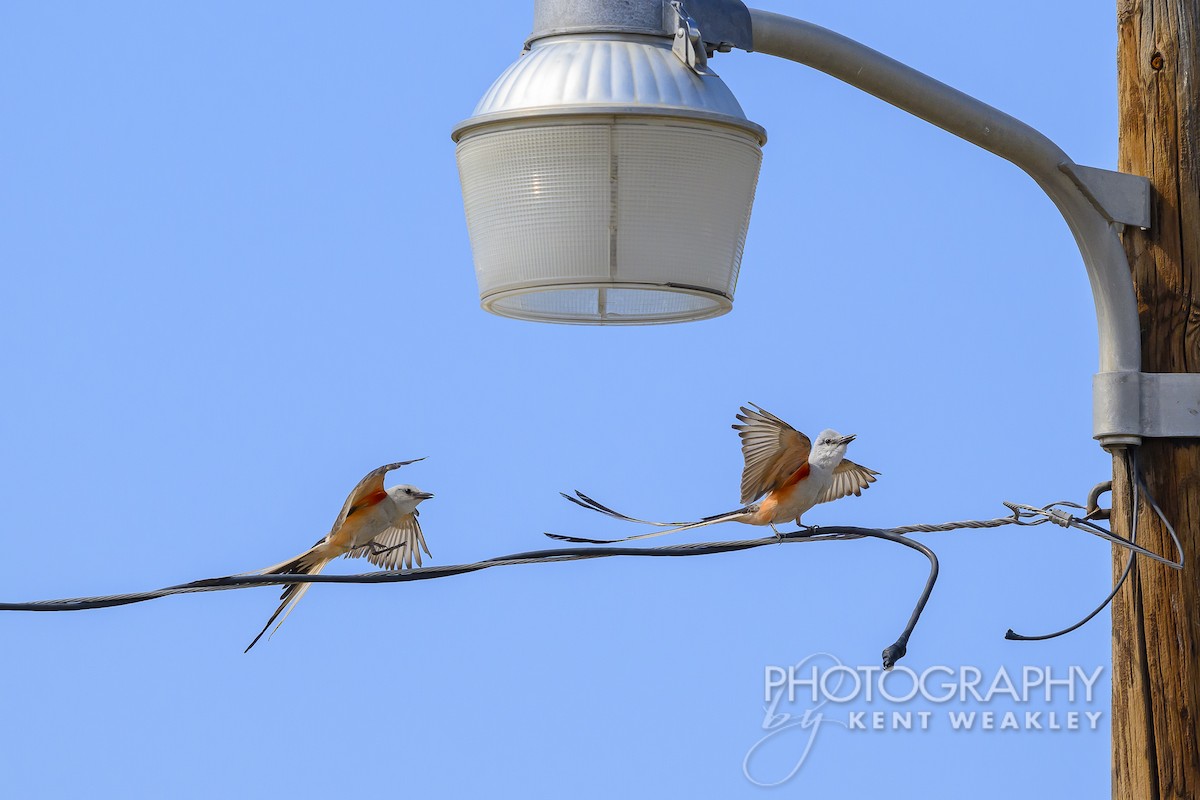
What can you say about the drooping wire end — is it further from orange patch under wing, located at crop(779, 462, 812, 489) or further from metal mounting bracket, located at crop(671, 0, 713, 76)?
orange patch under wing, located at crop(779, 462, 812, 489)

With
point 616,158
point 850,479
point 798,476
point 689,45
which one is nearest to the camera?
point 616,158

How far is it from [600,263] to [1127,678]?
229 cm

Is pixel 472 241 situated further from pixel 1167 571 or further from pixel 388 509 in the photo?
pixel 388 509

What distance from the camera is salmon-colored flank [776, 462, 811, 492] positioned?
256 inches

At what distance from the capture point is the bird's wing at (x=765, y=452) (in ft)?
21.4

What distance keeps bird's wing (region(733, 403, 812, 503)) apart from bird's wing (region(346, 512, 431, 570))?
1665 millimetres

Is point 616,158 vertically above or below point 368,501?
above

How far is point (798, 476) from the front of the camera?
6.54 metres

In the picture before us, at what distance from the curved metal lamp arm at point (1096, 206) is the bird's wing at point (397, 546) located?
3478 millimetres

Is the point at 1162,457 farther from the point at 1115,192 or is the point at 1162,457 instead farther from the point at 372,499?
the point at 372,499

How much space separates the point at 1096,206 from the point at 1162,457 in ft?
2.66

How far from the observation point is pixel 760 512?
647cm

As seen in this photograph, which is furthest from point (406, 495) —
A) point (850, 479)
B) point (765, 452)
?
point (850, 479)

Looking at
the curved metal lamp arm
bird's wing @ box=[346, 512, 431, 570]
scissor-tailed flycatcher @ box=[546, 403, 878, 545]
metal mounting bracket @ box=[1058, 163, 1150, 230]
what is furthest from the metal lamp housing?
bird's wing @ box=[346, 512, 431, 570]
